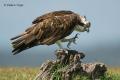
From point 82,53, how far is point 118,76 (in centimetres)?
239

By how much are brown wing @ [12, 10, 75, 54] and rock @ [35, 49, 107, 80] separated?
503 millimetres

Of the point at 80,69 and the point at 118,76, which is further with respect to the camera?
the point at 118,76

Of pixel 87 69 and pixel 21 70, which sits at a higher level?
pixel 87 69

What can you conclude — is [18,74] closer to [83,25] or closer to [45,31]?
[45,31]

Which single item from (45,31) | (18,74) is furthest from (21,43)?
(18,74)

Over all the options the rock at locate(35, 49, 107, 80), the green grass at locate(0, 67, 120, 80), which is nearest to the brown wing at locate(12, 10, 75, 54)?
the rock at locate(35, 49, 107, 80)

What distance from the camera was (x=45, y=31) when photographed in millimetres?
17859

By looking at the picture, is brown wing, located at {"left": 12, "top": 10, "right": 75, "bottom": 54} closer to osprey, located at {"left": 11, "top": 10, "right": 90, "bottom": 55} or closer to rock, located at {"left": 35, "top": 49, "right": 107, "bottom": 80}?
osprey, located at {"left": 11, "top": 10, "right": 90, "bottom": 55}

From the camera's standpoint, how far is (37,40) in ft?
58.5

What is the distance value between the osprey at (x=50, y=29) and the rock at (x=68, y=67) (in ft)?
1.61

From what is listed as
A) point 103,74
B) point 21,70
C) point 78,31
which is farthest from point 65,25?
point 21,70

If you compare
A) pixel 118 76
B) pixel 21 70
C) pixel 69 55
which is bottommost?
pixel 21 70

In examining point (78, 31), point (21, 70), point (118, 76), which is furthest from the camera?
point (21, 70)

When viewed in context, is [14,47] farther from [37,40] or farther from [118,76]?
[118,76]
